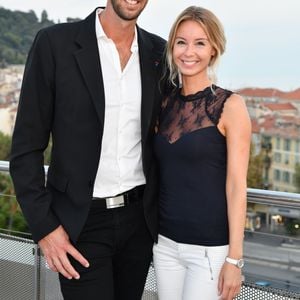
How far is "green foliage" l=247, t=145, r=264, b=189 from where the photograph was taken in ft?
157

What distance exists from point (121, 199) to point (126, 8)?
53 cm

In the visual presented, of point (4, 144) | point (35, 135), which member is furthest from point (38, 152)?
point (4, 144)

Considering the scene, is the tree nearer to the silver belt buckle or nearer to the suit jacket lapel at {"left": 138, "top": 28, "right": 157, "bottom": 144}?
the suit jacket lapel at {"left": 138, "top": 28, "right": 157, "bottom": 144}

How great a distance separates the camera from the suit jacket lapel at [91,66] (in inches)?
58.8

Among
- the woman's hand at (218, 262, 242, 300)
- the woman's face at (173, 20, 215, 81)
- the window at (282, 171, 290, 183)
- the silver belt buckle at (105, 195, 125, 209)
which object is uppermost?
the woman's face at (173, 20, 215, 81)

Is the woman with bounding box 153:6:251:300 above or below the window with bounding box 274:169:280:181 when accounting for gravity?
above

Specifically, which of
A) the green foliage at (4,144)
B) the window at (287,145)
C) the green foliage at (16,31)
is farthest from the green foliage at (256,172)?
the green foliage at (16,31)

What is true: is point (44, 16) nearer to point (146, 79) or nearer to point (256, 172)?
point (256, 172)

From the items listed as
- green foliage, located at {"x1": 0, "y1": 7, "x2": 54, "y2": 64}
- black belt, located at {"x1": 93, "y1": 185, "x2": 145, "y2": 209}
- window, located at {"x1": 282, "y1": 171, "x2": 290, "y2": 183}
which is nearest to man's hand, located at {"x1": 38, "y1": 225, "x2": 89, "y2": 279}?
black belt, located at {"x1": 93, "y1": 185, "x2": 145, "y2": 209}

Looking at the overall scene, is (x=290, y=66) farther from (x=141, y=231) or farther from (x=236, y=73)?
(x=141, y=231)

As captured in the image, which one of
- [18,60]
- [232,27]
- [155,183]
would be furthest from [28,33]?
[155,183]

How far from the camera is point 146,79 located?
162 cm

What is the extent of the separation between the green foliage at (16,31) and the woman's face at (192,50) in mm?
51127

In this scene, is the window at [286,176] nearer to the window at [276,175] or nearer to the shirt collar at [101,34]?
the window at [276,175]
